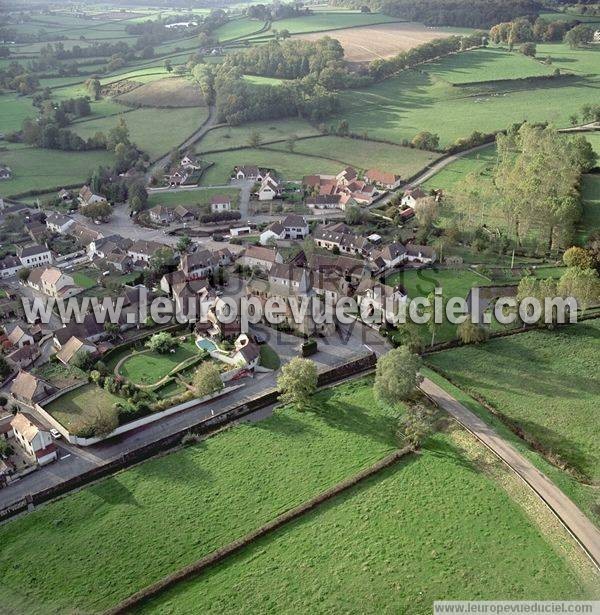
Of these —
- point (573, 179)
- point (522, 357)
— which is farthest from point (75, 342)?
point (573, 179)

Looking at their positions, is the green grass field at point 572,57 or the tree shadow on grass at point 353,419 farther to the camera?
the green grass field at point 572,57

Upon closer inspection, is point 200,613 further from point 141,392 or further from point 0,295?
point 0,295

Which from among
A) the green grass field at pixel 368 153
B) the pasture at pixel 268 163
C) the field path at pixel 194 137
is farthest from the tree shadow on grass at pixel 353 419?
the field path at pixel 194 137

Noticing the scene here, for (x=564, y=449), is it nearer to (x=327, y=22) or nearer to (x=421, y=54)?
(x=421, y=54)

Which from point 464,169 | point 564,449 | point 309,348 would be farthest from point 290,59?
point 564,449

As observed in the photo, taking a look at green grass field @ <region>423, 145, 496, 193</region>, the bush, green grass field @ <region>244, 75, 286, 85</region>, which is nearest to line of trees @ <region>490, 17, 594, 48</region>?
green grass field @ <region>244, 75, 286, 85</region>

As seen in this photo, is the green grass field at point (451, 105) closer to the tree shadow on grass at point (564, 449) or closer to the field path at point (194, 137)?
the field path at point (194, 137)

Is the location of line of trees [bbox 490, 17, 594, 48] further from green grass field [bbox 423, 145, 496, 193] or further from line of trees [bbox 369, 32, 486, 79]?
green grass field [bbox 423, 145, 496, 193]
